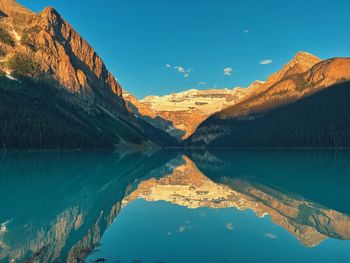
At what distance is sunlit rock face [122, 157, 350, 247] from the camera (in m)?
27.8

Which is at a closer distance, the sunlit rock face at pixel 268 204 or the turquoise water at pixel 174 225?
the turquoise water at pixel 174 225

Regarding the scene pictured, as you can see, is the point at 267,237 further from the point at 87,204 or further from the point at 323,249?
the point at 87,204

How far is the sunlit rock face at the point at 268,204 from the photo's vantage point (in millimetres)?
27766

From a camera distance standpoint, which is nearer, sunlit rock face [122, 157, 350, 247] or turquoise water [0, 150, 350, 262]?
turquoise water [0, 150, 350, 262]

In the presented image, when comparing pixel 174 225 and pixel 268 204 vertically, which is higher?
pixel 268 204

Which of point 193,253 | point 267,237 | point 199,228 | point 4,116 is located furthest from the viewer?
point 4,116

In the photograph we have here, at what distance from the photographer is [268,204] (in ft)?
129

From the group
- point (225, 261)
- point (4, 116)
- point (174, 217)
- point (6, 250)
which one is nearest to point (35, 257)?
point (6, 250)

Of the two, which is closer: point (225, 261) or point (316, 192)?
Answer: point (225, 261)

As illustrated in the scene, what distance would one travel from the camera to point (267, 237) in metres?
26.1

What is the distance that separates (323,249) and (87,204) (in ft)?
83.7

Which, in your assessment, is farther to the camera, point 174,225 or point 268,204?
point 268,204

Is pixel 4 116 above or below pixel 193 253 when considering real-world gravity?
above

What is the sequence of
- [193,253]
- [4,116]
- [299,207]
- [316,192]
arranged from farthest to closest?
[4,116] < [316,192] < [299,207] < [193,253]
